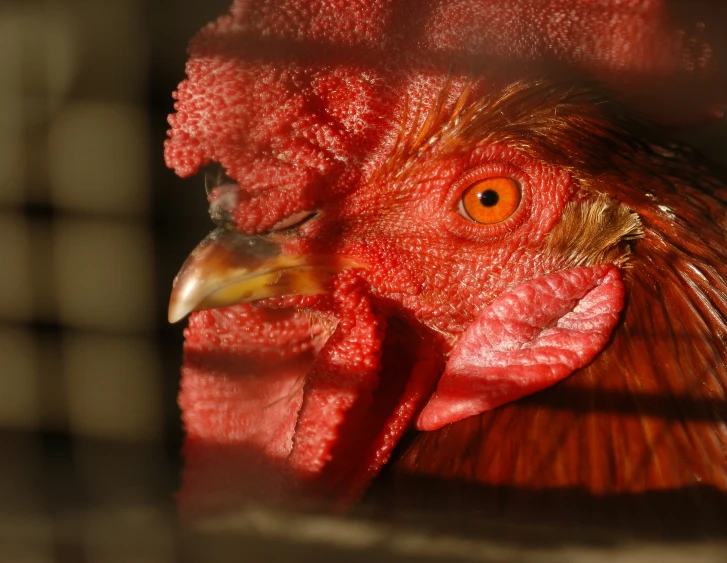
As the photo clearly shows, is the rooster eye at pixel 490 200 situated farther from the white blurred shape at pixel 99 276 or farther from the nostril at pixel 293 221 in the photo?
the white blurred shape at pixel 99 276

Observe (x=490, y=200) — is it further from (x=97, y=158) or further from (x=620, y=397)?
(x=97, y=158)

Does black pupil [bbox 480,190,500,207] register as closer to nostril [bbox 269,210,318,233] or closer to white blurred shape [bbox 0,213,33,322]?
nostril [bbox 269,210,318,233]

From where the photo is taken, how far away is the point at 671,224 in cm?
139

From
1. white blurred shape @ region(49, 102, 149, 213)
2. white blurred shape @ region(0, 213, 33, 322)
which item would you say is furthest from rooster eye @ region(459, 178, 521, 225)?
white blurred shape @ region(0, 213, 33, 322)

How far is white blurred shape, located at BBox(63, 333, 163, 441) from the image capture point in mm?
2607

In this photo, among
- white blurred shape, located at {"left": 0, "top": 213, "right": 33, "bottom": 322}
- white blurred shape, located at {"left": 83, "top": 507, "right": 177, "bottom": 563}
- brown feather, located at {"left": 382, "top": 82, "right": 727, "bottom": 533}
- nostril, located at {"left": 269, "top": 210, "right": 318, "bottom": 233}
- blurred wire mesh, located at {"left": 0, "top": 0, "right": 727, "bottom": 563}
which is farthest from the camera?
white blurred shape, located at {"left": 0, "top": 213, "right": 33, "bottom": 322}

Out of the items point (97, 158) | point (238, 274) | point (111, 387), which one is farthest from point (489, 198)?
point (111, 387)

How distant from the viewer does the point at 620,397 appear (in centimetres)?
132

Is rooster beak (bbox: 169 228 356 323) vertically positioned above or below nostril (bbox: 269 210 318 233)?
below

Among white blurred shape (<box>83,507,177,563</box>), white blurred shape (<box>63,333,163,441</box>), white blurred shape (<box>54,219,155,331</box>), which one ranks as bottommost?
white blurred shape (<box>63,333,163,441</box>)

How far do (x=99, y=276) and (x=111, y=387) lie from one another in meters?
0.43

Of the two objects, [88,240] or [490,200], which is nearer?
[490,200]

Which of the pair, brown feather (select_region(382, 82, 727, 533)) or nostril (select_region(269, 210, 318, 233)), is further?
nostril (select_region(269, 210, 318, 233))

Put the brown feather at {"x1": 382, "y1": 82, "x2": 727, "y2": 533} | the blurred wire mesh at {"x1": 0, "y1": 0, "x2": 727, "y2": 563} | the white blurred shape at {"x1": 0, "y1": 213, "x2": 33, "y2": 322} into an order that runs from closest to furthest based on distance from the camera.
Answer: the brown feather at {"x1": 382, "y1": 82, "x2": 727, "y2": 533} < the blurred wire mesh at {"x1": 0, "y1": 0, "x2": 727, "y2": 563} < the white blurred shape at {"x1": 0, "y1": 213, "x2": 33, "y2": 322}
